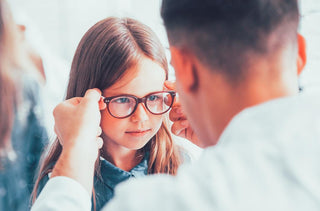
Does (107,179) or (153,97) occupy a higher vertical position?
(153,97)

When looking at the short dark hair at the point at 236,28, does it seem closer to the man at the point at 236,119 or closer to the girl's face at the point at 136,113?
the man at the point at 236,119

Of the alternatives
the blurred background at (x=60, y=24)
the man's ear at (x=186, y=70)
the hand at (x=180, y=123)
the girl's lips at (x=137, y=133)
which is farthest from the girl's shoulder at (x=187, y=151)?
the man's ear at (x=186, y=70)

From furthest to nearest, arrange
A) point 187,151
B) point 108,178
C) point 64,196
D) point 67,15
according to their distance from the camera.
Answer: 1. point 67,15
2. point 187,151
3. point 108,178
4. point 64,196

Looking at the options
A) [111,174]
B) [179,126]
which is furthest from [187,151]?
[111,174]

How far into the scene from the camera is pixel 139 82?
1.17m

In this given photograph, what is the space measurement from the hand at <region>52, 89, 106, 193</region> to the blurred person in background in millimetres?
618

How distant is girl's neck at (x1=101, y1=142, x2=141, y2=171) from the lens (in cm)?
130

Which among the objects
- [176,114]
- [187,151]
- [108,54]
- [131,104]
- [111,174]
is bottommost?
[187,151]

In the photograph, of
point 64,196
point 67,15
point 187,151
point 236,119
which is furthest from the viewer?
point 67,15

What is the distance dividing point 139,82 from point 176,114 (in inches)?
7.1

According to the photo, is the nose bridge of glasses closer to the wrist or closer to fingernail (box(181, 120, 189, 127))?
fingernail (box(181, 120, 189, 127))

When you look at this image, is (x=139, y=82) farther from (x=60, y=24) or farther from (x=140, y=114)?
(x=60, y=24)

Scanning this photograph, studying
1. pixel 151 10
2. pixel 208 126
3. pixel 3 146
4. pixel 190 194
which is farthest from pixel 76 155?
pixel 151 10

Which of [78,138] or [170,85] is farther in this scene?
[170,85]
